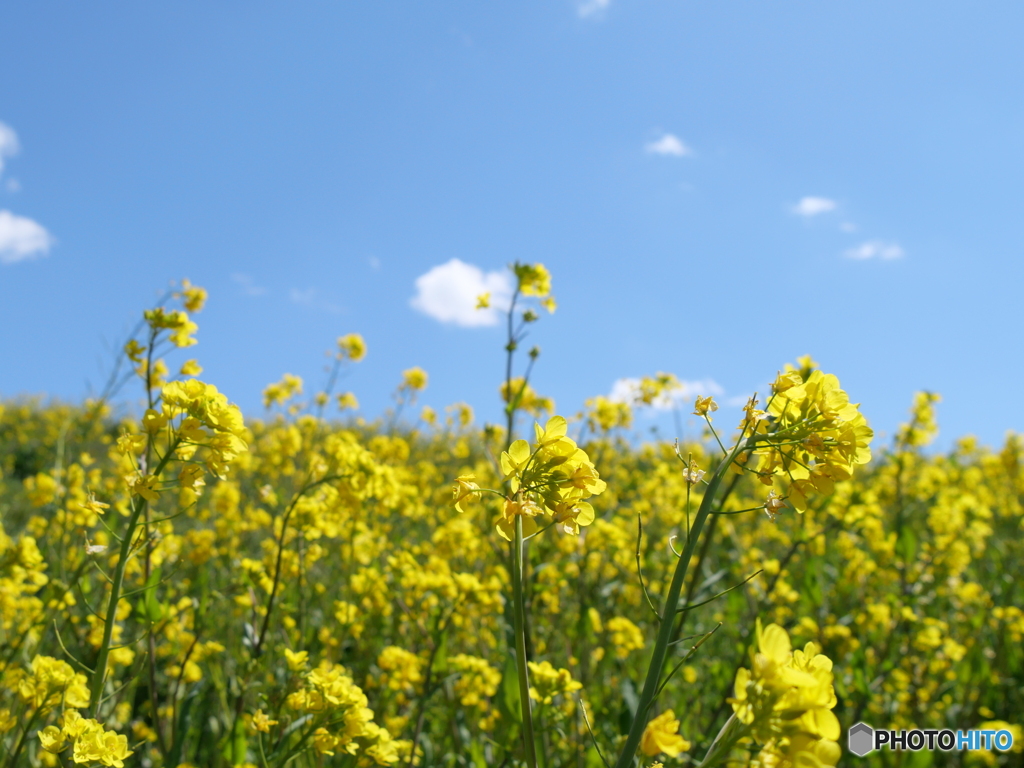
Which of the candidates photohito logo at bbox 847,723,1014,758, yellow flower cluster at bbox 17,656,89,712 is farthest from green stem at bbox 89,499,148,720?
photohito logo at bbox 847,723,1014,758

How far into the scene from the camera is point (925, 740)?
11.5 ft

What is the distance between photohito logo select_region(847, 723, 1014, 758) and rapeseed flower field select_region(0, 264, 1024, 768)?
78mm

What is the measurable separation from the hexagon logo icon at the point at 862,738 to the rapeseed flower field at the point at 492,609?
4.2 inches

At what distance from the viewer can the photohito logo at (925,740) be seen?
341 cm

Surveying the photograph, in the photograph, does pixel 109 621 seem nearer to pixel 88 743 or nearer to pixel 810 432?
pixel 88 743

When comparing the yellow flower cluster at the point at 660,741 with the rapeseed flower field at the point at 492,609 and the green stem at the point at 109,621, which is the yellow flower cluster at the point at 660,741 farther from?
the green stem at the point at 109,621

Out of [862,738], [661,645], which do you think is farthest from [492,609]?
[661,645]

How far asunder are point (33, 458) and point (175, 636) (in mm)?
13499

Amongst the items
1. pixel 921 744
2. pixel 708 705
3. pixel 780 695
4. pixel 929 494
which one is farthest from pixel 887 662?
pixel 780 695

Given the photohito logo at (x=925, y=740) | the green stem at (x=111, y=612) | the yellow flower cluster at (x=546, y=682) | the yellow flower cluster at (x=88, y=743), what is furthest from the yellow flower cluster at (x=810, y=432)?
the photohito logo at (x=925, y=740)

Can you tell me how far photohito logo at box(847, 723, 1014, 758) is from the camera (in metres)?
3.41

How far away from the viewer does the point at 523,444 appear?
125 cm

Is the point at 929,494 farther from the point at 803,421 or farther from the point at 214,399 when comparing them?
the point at 214,399

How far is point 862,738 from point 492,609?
2060 mm
